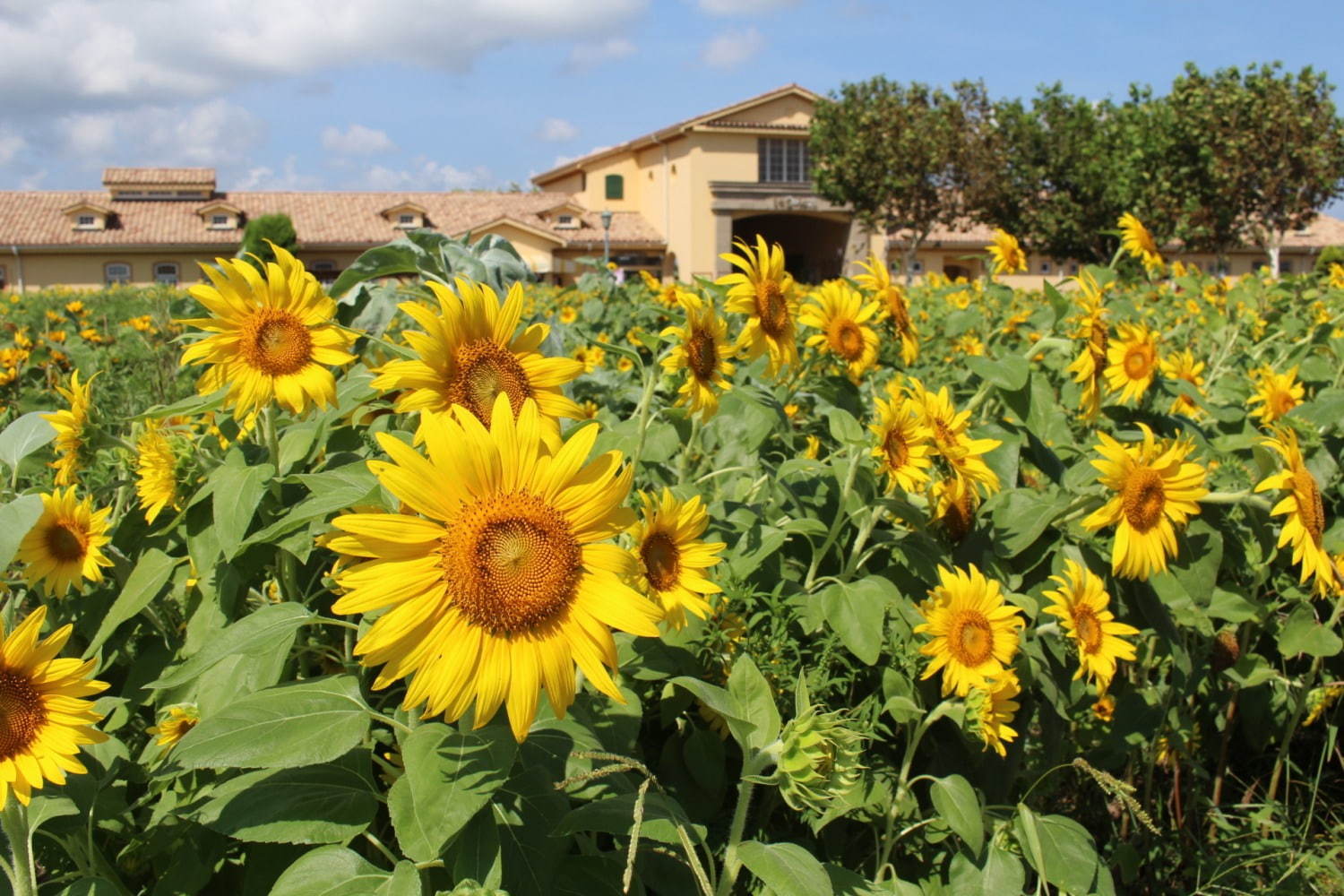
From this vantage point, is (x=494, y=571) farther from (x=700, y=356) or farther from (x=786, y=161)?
(x=786, y=161)

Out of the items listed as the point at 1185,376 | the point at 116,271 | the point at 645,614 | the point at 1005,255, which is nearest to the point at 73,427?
the point at 645,614

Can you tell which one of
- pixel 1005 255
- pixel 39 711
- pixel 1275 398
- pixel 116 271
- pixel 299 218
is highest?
pixel 299 218

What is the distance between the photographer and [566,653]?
108 centimetres

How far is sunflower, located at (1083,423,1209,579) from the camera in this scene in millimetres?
1842

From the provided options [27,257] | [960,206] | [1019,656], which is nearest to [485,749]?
[1019,656]

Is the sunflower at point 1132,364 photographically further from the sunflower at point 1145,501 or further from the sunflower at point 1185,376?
the sunflower at point 1145,501

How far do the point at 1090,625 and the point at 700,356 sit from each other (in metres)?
0.84

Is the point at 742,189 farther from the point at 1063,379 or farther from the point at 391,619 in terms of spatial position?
the point at 391,619

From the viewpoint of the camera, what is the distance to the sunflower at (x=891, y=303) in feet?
8.32

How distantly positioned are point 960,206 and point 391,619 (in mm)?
36548

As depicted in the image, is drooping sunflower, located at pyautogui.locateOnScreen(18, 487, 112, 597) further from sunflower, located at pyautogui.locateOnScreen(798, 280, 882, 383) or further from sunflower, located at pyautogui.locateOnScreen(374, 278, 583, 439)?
sunflower, located at pyautogui.locateOnScreen(798, 280, 882, 383)

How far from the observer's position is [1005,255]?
3969mm

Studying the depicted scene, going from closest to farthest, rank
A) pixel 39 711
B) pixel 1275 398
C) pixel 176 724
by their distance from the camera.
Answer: pixel 39 711 → pixel 176 724 → pixel 1275 398

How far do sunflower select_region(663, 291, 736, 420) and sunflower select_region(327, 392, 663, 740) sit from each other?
0.77 metres
